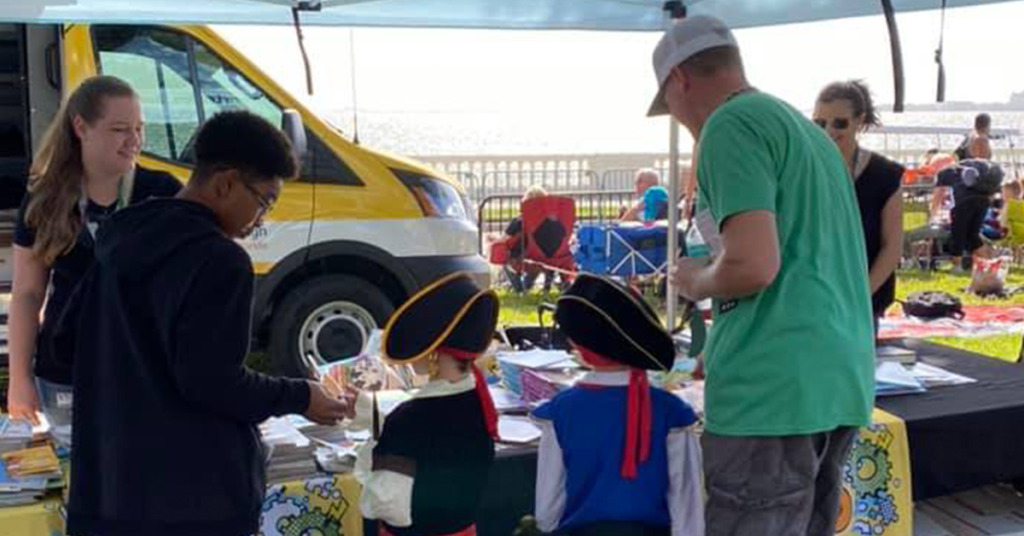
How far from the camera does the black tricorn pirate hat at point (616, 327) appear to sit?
6.91 ft

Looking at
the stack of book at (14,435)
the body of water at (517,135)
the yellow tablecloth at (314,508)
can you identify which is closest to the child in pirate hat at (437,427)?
the yellow tablecloth at (314,508)

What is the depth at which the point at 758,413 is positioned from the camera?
1924mm

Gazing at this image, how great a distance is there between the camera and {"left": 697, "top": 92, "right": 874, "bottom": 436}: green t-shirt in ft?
6.04

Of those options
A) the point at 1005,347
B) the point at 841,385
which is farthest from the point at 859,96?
the point at 1005,347

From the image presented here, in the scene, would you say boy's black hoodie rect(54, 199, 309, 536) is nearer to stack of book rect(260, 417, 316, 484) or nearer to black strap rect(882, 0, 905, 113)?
stack of book rect(260, 417, 316, 484)

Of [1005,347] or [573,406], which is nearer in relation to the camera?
[573,406]

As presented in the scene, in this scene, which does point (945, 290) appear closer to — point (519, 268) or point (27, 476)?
→ point (519, 268)

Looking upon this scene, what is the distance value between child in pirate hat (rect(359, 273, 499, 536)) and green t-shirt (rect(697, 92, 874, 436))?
511 mm

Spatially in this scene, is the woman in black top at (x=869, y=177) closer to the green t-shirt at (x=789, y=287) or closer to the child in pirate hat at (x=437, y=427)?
the green t-shirt at (x=789, y=287)

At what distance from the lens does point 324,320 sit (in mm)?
5898

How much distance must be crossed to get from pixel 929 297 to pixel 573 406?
21.6 feet

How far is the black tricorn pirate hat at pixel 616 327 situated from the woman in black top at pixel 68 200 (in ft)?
3.73

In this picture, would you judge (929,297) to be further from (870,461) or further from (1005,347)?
(870,461)

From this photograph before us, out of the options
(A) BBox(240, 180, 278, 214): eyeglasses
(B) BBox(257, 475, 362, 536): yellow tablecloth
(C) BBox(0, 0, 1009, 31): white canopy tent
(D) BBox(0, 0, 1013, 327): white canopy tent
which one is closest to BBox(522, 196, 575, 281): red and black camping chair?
(D) BBox(0, 0, 1013, 327): white canopy tent
